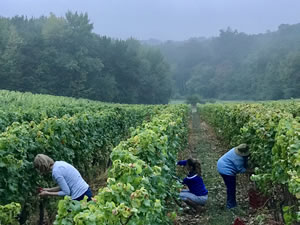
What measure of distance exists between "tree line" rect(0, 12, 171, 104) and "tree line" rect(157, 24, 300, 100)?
27.6 meters

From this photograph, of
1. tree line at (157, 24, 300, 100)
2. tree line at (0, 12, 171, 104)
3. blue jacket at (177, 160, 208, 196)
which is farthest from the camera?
tree line at (157, 24, 300, 100)

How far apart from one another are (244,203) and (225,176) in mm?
867

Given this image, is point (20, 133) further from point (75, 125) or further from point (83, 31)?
point (83, 31)

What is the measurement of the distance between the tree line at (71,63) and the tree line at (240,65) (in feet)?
90.6

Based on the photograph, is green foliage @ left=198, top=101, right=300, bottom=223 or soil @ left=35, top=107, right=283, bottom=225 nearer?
green foliage @ left=198, top=101, right=300, bottom=223

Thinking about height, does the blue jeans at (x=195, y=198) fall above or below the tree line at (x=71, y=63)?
below

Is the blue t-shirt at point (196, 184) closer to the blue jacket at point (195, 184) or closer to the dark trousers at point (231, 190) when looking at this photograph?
the blue jacket at point (195, 184)

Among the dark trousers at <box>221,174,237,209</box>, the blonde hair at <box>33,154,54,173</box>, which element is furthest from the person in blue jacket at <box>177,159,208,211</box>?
the blonde hair at <box>33,154,54,173</box>

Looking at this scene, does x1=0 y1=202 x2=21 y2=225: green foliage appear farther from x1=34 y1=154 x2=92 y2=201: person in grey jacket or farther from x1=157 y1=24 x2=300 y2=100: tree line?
x1=157 y1=24 x2=300 y2=100: tree line

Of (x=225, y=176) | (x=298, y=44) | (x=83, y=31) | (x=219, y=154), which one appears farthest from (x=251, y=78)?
(x=225, y=176)

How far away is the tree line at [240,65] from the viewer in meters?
87.1

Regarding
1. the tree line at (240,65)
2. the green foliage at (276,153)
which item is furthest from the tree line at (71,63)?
the green foliage at (276,153)

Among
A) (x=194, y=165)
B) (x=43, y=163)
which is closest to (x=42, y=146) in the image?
(x=43, y=163)

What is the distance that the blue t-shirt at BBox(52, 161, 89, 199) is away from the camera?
17.6ft
